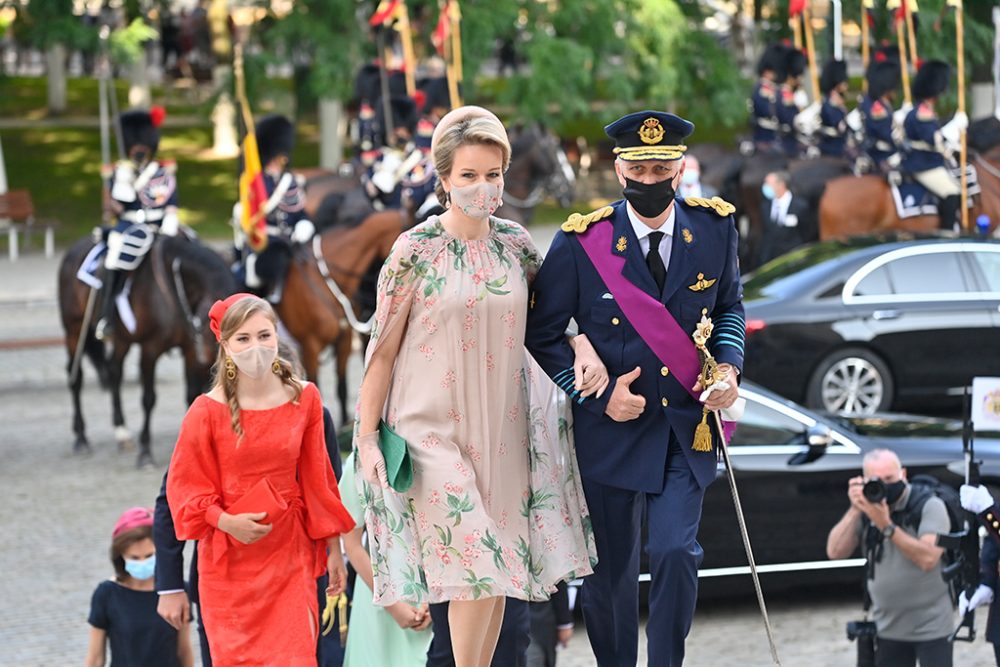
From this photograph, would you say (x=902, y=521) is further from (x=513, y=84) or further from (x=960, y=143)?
(x=513, y=84)

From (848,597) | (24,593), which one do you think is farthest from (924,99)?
(24,593)

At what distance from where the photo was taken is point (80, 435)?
596 inches

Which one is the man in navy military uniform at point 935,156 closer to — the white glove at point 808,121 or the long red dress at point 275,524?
the white glove at point 808,121

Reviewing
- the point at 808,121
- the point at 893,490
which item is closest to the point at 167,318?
the point at 893,490

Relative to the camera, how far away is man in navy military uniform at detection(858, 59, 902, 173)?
20.2 metres

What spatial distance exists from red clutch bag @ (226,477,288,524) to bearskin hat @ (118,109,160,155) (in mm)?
10003

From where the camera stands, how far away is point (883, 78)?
2155 cm

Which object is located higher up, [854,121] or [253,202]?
[854,121]

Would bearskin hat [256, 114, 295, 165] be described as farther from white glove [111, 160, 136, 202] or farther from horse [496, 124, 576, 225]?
horse [496, 124, 576, 225]

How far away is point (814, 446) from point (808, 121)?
54.1 feet

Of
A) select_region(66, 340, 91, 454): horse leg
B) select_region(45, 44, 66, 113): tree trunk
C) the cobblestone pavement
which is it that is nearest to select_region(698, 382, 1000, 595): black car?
the cobblestone pavement

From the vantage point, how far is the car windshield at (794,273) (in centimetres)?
1425

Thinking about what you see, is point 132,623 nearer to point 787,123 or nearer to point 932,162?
point 932,162

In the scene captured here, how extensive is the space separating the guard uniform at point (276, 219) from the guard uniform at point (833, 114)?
9766mm
